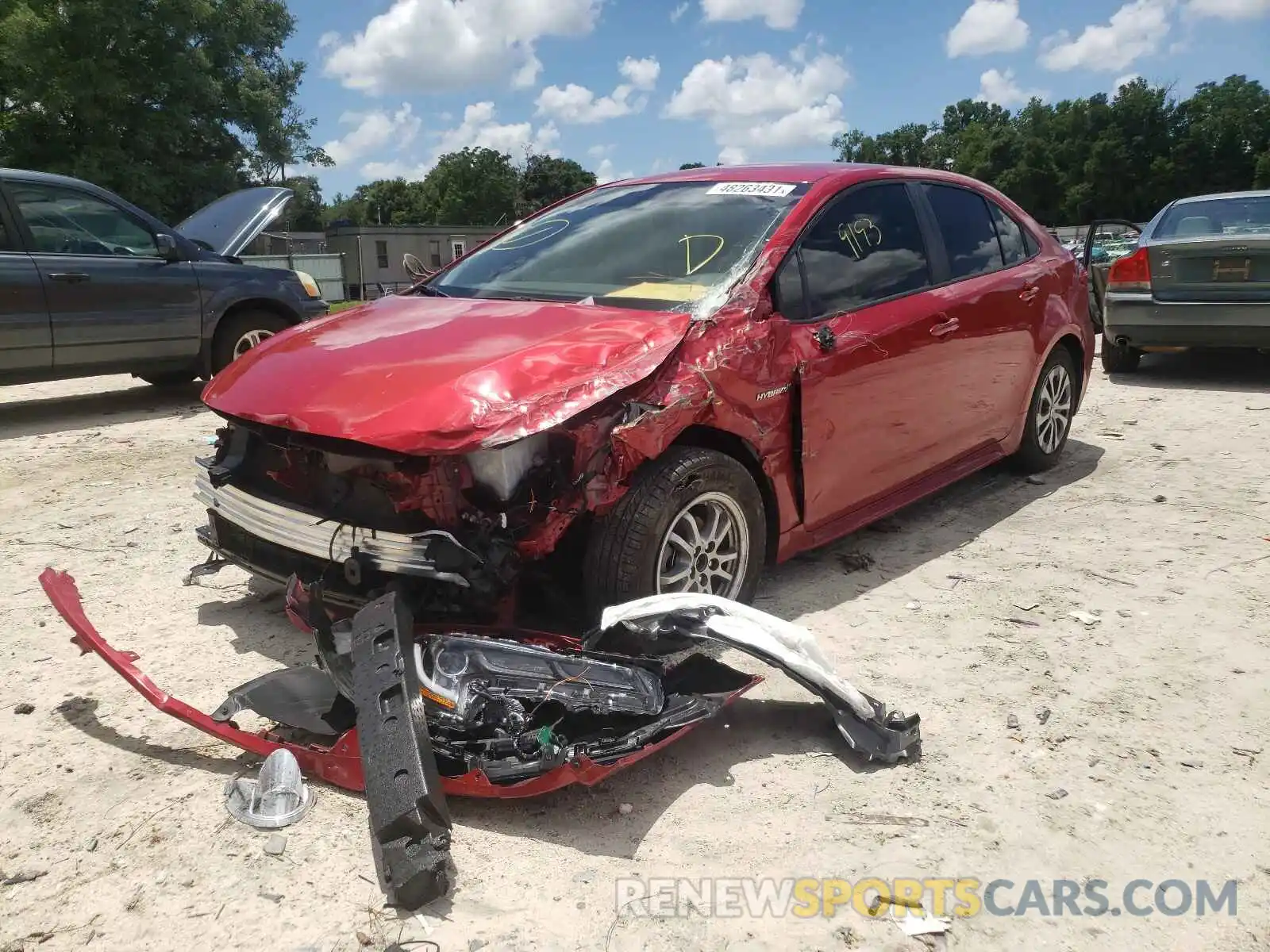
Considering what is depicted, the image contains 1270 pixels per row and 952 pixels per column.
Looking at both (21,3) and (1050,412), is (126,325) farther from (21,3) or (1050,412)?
(21,3)

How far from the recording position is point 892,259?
414cm

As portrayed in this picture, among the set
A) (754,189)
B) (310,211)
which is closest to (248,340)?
(754,189)

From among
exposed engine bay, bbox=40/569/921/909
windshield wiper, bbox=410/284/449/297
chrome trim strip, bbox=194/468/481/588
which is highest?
windshield wiper, bbox=410/284/449/297

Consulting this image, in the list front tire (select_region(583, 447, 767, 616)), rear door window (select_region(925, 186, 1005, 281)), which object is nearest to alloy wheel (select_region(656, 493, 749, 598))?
front tire (select_region(583, 447, 767, 616))

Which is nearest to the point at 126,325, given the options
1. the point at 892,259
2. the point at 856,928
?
the point at 892,259

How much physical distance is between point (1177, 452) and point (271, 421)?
548 centimetres

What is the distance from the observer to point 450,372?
2.93 m

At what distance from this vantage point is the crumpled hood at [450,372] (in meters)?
2.73

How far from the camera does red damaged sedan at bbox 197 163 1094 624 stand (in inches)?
111

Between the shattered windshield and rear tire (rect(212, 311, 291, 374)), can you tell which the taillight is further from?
rear tire (rect(212, 311, 291, 374))

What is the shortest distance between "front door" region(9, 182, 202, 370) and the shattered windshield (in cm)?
406

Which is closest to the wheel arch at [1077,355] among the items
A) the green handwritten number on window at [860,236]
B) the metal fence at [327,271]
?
the green handwritten number on window at [860,236]

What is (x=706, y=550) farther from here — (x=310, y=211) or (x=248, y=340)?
(x=310, y=211)

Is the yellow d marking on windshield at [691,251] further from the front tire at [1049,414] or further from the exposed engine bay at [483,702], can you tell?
the front tire at [1049,414]
